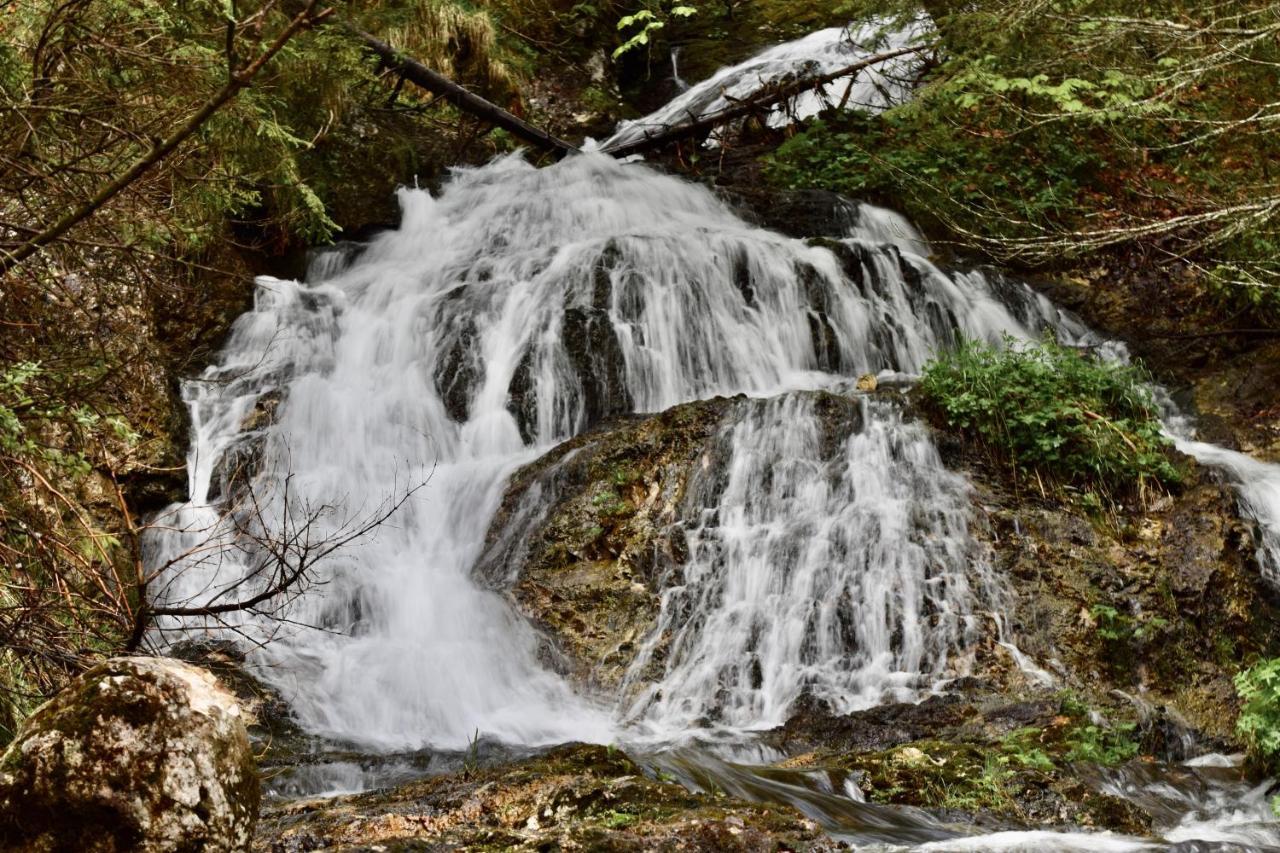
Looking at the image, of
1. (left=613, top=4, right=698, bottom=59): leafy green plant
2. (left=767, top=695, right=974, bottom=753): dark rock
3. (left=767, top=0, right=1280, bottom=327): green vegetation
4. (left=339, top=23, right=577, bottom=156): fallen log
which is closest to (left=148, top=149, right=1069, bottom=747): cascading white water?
(left=767, top=695, right=974, bottom=753): dark rock

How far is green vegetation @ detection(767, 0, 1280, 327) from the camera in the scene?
34.3 ft

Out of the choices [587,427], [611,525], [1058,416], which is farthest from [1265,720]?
[587,427]

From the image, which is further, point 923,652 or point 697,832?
point 923,652

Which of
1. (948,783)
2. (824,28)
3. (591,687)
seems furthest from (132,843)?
(824,28)

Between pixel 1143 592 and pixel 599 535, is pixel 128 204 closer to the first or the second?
pixel 599 535

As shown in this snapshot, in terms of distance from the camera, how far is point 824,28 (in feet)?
60.7

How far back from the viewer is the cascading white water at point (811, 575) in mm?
6930

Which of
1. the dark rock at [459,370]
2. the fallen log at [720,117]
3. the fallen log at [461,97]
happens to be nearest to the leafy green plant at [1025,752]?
the dark rock at [459,370]

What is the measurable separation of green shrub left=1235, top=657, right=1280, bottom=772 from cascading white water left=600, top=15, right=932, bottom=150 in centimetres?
1013

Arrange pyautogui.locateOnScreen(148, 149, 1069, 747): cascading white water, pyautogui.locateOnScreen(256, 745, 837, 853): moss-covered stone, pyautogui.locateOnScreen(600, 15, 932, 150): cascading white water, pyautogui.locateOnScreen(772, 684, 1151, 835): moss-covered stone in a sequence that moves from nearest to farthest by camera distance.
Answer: pyautogui.locateOnScreen(256, 745, 837, 853): moss-covered stone, pyautogui.locateOnScreen(772, 684, 1151, 835): moss-covered stone, pyautogui.locateOnScreen(148, 149, 1069, 747): cascading white water, pyautogui.locateOnScreen(600, 15, 932, 150): cascading white water

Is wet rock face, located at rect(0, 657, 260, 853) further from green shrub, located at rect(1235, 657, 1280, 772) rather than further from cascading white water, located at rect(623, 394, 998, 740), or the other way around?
green shrub, located at rect(1235, 657, 1280, 772)

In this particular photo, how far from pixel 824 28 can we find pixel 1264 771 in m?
15.2

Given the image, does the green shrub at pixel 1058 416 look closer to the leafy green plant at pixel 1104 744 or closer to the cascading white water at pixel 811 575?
the cascading white water at pixel 811 575

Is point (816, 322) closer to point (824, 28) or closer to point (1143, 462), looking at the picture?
point (1143, 462)
